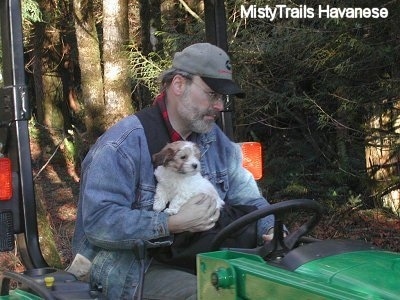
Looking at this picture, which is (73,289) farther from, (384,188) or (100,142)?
(384,188)

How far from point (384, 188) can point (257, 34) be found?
7.46 feet

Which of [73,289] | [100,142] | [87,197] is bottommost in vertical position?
[73,289]

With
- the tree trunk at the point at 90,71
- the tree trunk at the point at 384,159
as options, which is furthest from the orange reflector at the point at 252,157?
the tree trunk at the point at 90,71

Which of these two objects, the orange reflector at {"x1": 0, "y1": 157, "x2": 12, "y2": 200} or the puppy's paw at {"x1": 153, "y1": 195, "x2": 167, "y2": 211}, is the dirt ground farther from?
the puppy's paw at {"x1": 153, "y1": 195, "x2": 167, "y2": 211}

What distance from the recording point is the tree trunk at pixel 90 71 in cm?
977

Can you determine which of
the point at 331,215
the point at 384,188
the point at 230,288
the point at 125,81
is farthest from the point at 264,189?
the point at 230,288

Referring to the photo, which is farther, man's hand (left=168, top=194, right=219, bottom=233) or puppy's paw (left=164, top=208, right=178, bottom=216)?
puppy's paw (left=164, top=208, right=178, bottom=216)

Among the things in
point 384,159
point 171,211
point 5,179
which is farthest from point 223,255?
point 384,159

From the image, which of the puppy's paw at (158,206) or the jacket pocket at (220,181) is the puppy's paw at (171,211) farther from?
the jacket pocket at (220,181)

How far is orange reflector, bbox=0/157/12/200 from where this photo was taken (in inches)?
115

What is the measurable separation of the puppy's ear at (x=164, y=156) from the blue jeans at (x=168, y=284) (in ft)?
1.37

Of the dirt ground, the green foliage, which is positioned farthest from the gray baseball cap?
the green foliage

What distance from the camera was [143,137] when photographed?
2.95 m

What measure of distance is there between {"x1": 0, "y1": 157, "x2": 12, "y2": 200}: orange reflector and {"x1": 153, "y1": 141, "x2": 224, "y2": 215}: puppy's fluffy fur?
1.95 ft
